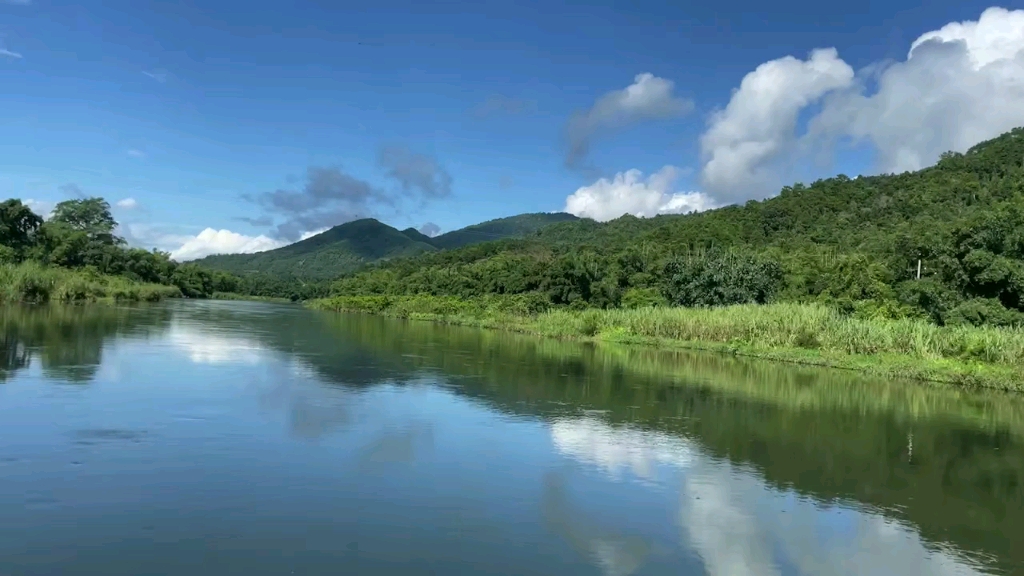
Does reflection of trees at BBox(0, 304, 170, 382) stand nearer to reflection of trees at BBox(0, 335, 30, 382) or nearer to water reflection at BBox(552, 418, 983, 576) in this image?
reflection of trees at BBox(0, 335, 30, 382)

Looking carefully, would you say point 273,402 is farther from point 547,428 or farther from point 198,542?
point 198,542

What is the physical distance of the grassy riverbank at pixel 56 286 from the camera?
139 ft

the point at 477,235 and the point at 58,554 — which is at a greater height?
the point at 477,235

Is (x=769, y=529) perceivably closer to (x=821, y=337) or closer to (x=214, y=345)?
(x=214, y=345)

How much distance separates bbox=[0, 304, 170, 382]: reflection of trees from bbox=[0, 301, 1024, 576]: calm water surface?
0.61 ft

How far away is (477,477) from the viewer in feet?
29.7

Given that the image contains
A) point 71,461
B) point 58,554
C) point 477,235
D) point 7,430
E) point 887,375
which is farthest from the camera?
point 477,235

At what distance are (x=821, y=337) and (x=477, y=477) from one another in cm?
2359

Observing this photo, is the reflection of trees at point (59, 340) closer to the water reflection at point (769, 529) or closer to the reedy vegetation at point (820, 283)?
the water reflection at point (769, 529)

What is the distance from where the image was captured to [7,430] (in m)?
9.80

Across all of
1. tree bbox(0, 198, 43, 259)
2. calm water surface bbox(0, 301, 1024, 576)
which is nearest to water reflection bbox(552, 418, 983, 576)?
calm water surface bbox(0, 301, 1024, 576)

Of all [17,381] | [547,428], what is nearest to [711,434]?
[547,428]

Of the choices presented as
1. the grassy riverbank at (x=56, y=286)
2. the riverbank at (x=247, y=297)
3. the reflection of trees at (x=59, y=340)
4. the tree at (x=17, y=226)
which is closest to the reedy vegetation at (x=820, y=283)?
the reflection of trees at (x=59, y=340)

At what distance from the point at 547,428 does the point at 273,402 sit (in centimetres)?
529
